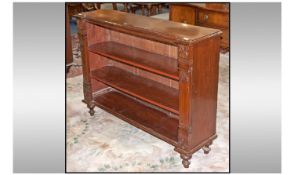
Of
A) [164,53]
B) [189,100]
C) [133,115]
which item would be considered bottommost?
[133,115]

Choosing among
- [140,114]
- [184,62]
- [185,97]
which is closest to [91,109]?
[140,114]

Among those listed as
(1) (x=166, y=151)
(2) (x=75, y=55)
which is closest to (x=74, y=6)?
(2) (x=75, y=55)

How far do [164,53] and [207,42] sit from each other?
0.67 m

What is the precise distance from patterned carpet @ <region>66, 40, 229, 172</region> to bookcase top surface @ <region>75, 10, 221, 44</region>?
3.30 feet

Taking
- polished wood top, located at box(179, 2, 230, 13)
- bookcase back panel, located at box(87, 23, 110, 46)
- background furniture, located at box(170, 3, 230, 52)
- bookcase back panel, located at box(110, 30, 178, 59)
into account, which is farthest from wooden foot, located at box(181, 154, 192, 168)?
polished wood top, located at box(179, 2, 230, 13)

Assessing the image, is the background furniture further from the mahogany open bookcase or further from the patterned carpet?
the mahogany open bookcase

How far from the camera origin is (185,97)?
268 cm

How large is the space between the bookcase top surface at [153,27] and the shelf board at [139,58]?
273 mm

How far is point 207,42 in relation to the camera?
265cm

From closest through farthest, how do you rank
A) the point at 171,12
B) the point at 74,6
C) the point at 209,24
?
the point at 209,24 → the point at 171,12 → the point at 74,6

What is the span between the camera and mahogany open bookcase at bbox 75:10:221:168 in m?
2.66

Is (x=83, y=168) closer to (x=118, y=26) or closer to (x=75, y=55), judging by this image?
(x=118, y=26)

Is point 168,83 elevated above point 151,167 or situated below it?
above

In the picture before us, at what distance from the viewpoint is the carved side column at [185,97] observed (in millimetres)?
2557
